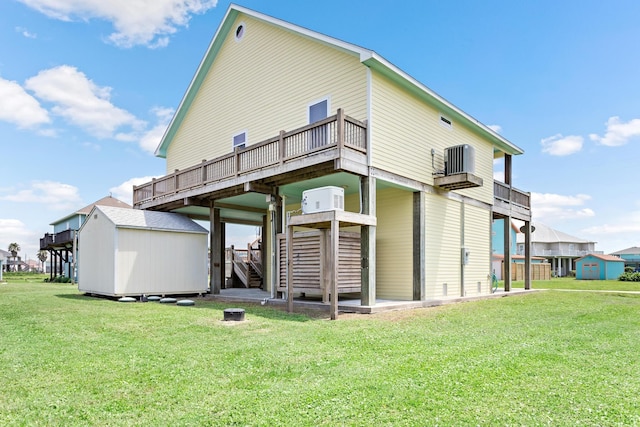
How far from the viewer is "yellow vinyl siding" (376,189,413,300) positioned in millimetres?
12977

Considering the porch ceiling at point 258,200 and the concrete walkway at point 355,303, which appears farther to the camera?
the porch ceiling at point 258,200

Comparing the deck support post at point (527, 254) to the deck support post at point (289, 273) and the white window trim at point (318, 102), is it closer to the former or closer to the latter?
the white window trim at point (318, 102)

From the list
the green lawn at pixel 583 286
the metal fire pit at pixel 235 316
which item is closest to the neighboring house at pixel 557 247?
the green lawn at pixel 583 286

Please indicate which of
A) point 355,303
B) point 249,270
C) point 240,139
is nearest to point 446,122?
point 355,303

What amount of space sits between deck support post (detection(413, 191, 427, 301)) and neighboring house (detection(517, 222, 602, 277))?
139ft

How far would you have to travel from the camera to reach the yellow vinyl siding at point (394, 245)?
13.0m

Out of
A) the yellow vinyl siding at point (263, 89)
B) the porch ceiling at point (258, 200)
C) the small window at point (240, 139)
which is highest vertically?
the yellow vinyl siding at point (263, 89)

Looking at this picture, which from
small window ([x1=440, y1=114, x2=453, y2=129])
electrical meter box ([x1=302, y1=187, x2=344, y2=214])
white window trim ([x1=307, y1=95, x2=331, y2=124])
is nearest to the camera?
electrical meter box ([x1=302, y1=187, x2=344, y2=214])

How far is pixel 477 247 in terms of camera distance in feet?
52.7

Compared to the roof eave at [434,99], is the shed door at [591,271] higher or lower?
lower

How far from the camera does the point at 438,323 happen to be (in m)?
8.67

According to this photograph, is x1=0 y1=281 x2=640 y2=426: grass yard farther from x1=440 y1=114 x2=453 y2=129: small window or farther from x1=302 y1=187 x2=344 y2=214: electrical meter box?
x1=440 y1=114 x2=453 y2=129: small window

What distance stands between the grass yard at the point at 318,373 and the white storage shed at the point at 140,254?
19.4 ft

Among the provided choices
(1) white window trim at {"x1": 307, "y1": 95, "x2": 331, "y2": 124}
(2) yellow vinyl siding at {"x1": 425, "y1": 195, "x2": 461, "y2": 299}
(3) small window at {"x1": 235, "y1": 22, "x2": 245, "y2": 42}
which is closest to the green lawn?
(2) yellow vinyl siding at {"x1": 425, "y1": 195, "x2": 461, "y2": 299}
